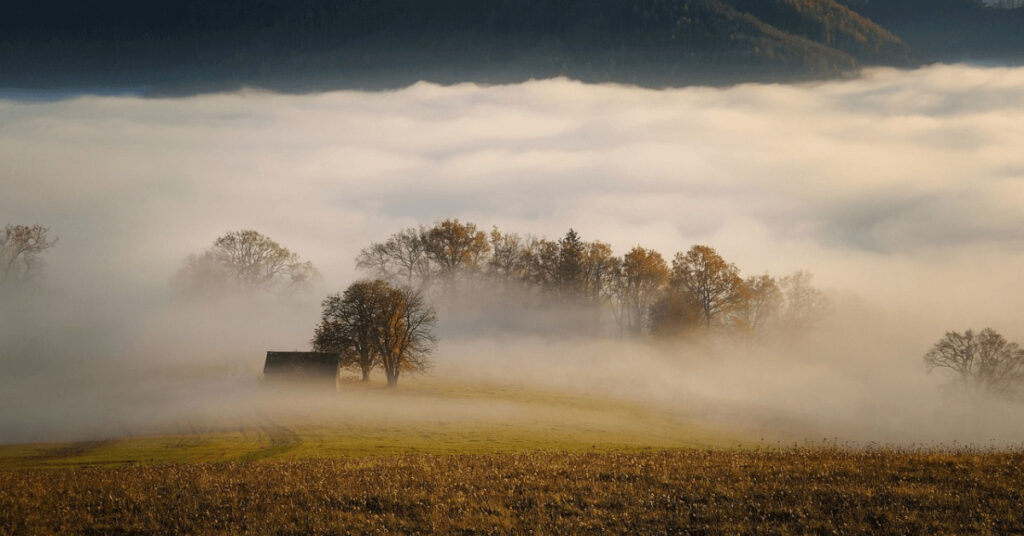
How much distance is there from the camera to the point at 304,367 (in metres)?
71.5

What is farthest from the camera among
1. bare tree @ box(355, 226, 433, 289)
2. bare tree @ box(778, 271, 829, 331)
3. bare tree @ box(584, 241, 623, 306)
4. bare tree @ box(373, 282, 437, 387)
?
bare tree @ box(355, 226, 433, 289)

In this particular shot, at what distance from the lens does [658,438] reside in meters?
51.2

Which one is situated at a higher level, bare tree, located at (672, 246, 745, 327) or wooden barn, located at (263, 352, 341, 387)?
bare tree, located at (672, 246, 745, 327)

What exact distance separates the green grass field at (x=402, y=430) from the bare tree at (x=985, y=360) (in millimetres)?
32449

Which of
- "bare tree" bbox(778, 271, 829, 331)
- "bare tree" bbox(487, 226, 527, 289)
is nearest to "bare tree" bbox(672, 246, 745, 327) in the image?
"bare tree" bbox(778, 271, 829, 331)

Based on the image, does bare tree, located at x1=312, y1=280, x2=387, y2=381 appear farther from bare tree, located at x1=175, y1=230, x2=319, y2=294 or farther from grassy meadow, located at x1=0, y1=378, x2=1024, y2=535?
grassy meadow, located at x1=0, y1=378, x2=1024, y2=535

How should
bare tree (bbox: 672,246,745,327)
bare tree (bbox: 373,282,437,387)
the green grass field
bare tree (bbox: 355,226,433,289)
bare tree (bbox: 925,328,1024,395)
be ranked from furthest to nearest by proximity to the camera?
bare tree (bbox: 355,226,433,289) < bare tree (bbox: 672,246,745,327) < bare tree (bbox: 925,328,1024,395) < bare tree (bbox: 373,282,437,387) < the green grass field

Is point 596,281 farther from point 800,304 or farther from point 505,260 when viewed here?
point 800,304

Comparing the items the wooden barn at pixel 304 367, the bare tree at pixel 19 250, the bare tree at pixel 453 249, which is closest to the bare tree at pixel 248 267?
the bare tree at pixel 19 250

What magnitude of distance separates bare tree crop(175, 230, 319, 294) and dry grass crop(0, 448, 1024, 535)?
251 feet

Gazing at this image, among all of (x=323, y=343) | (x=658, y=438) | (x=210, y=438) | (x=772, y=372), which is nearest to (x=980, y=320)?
(x=772, y=372)

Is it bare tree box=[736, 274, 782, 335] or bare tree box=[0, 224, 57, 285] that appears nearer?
bare tree box=[736, 274, 782, 335]

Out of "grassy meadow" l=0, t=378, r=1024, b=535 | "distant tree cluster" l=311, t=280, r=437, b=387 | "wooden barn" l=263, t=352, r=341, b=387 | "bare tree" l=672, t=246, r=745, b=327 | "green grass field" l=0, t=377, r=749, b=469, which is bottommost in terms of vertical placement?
"green grass field" l=0, t=377, r=749, b=469

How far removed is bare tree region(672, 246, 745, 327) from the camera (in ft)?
291
